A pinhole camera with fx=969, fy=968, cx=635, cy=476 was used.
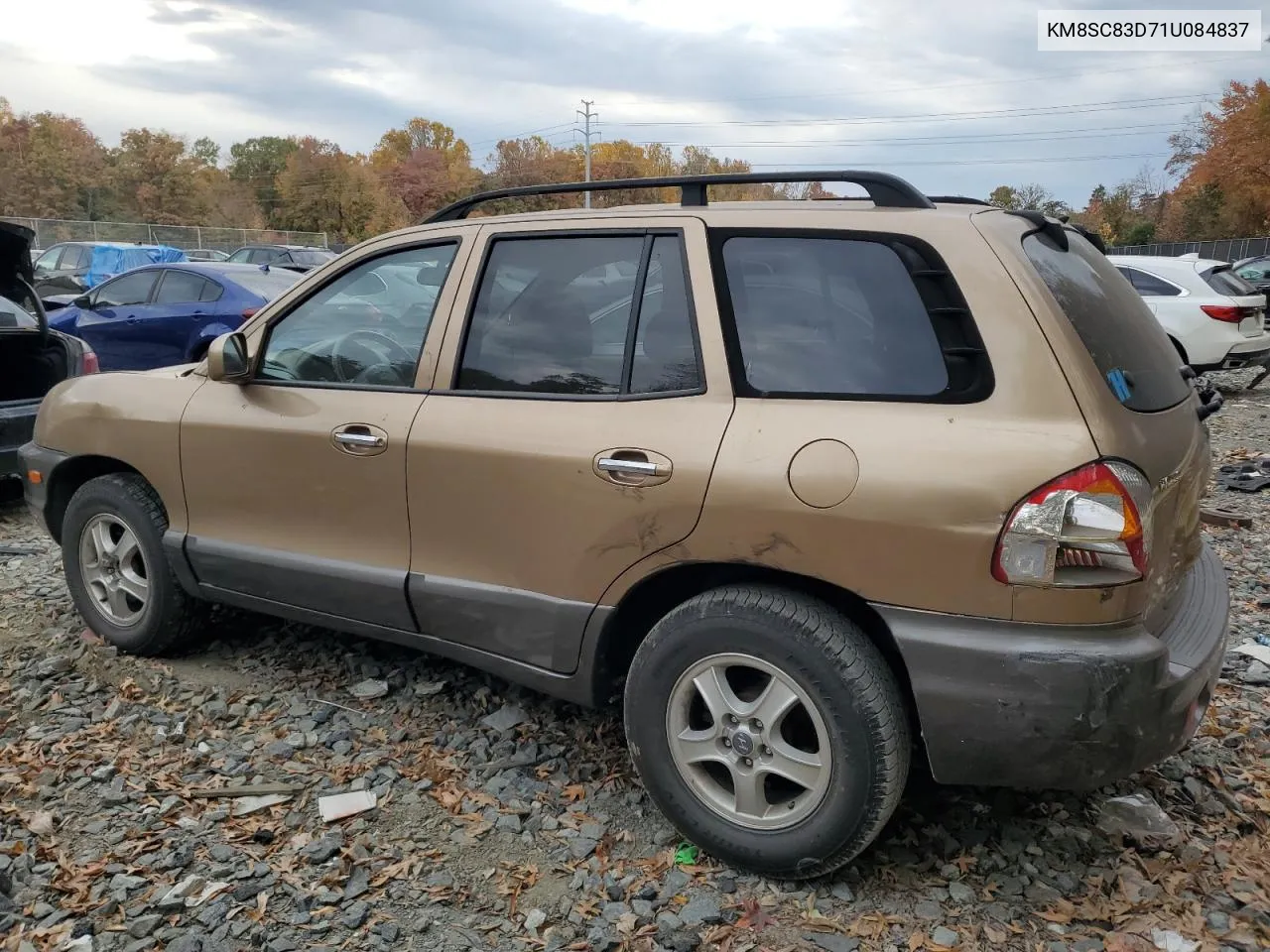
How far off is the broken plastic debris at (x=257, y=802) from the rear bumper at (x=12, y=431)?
397cm

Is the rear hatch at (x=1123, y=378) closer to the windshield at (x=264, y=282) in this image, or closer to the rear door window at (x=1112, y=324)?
the rear door window at (x=1112, y=324)

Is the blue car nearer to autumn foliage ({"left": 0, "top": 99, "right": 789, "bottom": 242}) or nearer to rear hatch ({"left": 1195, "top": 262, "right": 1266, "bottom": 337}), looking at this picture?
rear hatch ({"left": 1195, "top": 262, "right": 1266, "bottom": 337})

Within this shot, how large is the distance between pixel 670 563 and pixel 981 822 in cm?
132

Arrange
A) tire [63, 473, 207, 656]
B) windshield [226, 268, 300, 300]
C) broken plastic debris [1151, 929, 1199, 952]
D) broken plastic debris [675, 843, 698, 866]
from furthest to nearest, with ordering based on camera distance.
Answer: windshield [226, 268, 300, 300], tire [63, 473, 207, 656], broken plastic debris [675, 843, 698, 866], broken plastic debris [1151, 929, 1199, 952]

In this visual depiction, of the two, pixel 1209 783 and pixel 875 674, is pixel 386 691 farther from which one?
pixel 1209 783

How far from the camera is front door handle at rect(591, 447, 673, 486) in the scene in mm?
2707

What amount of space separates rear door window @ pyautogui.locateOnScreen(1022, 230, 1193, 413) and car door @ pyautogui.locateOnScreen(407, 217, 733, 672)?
919mm

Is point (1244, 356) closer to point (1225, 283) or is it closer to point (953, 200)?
point (1225, 283)

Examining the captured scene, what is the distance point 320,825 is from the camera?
3031mm

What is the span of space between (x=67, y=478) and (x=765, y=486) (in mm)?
3437

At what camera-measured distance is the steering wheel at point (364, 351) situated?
3.41 m

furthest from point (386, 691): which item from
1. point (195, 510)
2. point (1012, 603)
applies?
point (1012, 603)

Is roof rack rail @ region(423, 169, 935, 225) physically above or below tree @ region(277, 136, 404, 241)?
below

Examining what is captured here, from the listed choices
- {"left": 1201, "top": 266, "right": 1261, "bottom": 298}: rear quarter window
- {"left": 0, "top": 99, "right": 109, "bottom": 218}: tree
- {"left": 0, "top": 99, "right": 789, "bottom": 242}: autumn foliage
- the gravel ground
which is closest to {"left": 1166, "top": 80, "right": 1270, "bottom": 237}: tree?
{"left": 0, "top": 99, "right": 789, "bottom": 242}: autumn foliage
